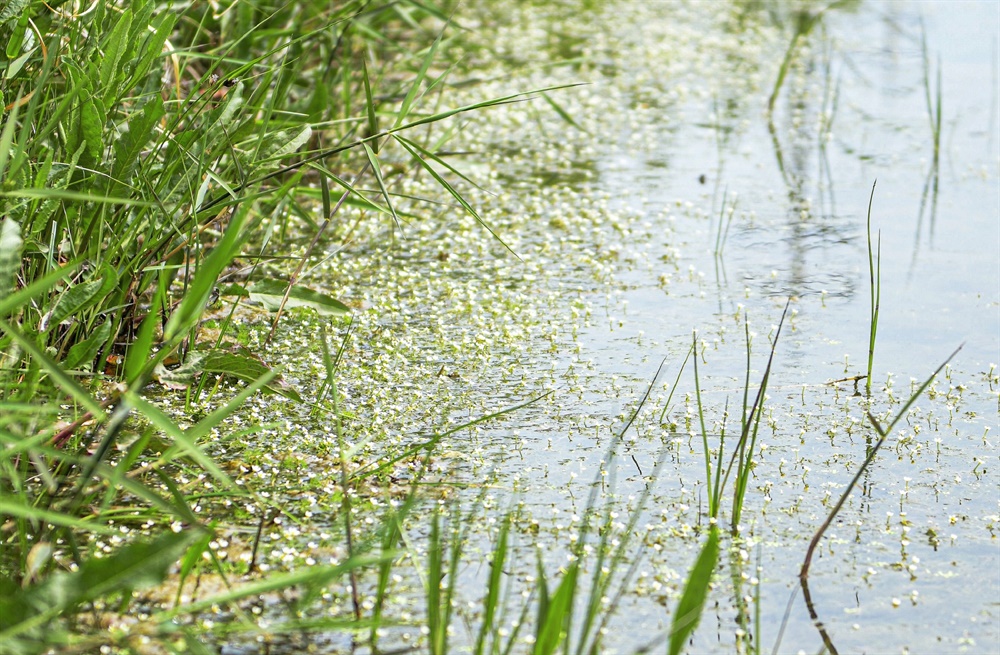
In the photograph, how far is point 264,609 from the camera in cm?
160

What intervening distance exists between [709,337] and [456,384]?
0.64m

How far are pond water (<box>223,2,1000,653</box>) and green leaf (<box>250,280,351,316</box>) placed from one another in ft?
0.43

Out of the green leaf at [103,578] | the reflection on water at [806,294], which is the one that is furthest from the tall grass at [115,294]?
the reflection on water at [806,294]

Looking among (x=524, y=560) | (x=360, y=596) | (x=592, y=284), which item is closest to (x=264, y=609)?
(x=360, y=596)

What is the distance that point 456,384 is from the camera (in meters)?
2.35

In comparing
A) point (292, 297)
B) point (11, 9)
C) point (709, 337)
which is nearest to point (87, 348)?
point (292, 297)

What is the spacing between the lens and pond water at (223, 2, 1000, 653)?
1.73 m

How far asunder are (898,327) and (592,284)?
761mm

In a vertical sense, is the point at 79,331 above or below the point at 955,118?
below

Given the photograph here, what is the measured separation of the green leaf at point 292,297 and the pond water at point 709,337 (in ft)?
0.43

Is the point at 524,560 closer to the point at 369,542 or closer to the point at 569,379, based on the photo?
the point at 369,542

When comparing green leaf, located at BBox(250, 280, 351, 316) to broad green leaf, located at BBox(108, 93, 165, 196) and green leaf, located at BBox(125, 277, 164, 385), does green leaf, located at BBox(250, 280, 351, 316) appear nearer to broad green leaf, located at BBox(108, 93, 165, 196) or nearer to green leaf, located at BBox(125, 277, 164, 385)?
broad green leaf, located at BBox(108, 93, 165, 196)

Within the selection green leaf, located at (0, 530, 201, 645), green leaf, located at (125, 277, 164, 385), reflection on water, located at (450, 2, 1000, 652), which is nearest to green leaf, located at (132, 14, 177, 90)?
green leaf, located at (125, 277, 164, 385)

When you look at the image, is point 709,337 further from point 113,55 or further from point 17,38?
point 17,38
